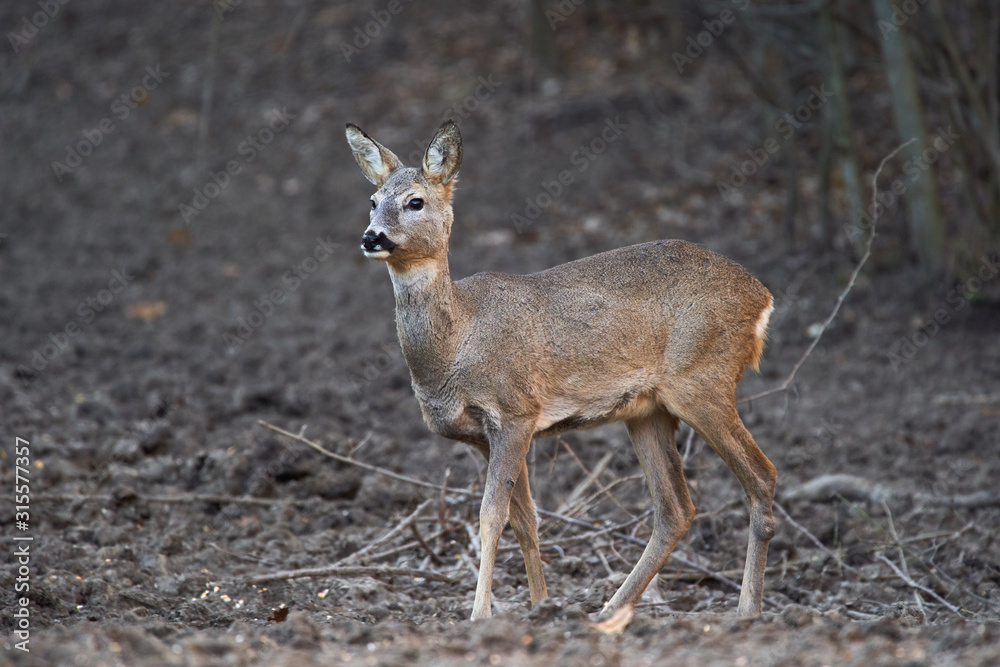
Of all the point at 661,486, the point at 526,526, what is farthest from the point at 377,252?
the point at 661,486

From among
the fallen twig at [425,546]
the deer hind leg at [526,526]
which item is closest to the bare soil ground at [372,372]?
the fallen twig at [425,546]

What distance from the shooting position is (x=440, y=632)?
4988 mm

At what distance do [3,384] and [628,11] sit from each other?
A: 1196cm

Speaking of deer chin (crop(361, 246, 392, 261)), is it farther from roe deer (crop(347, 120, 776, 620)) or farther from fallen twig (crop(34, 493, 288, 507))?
fallen twig (crop(34, 493, 288, 507))

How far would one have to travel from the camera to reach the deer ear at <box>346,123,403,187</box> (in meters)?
6.28

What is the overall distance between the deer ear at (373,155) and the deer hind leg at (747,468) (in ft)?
7.03

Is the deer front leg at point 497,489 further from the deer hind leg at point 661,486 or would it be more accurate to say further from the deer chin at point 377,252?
the deer chin at point 377,252

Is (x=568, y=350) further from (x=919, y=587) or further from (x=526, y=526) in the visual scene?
(x=919, y=587)

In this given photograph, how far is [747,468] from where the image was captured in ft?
20.1

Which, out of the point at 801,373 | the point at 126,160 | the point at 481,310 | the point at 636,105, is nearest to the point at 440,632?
the point at 481,310

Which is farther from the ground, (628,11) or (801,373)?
(628,11)

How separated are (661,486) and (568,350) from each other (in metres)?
1.01

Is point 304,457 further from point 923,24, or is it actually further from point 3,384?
point 923,24

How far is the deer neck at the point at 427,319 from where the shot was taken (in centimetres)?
584
